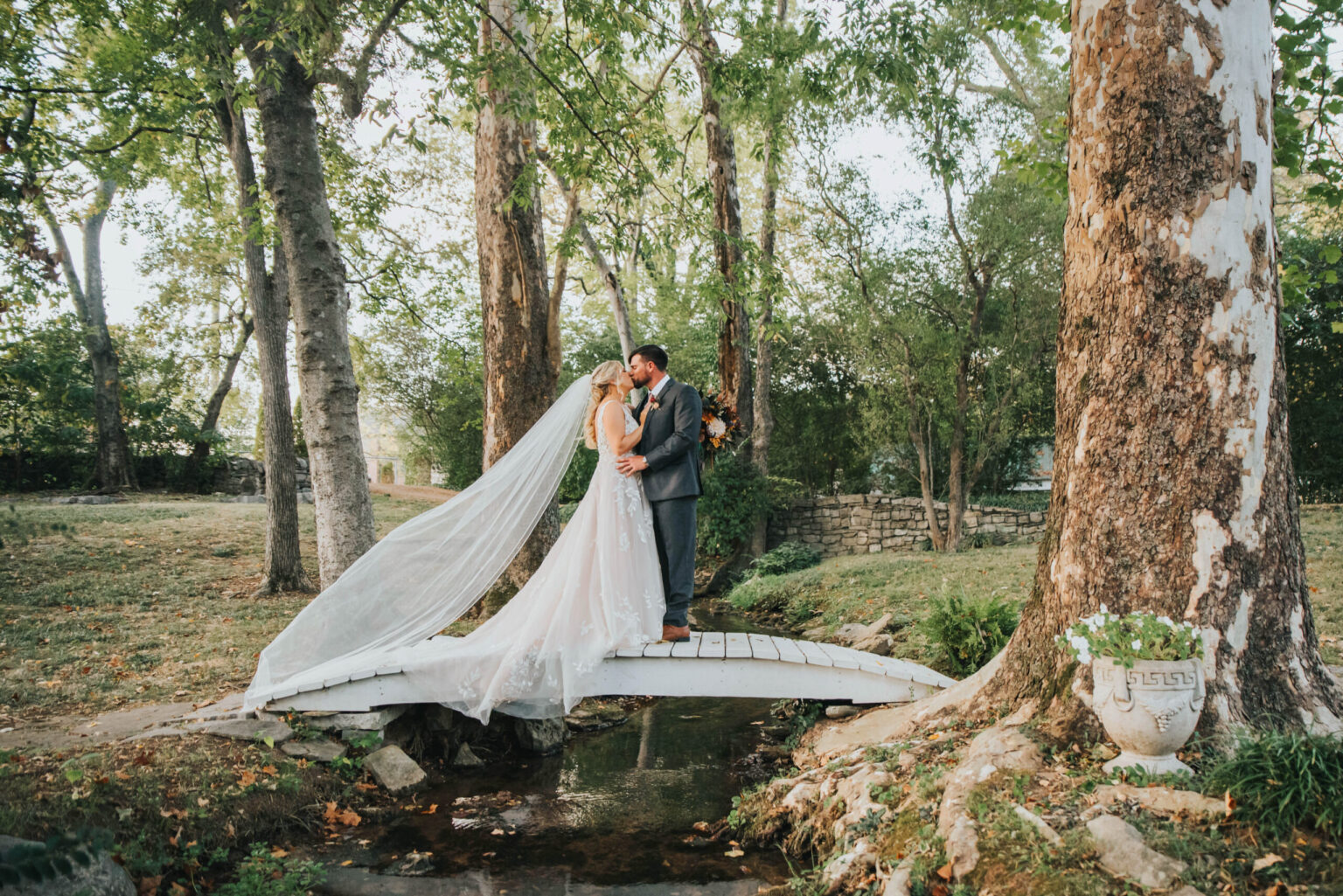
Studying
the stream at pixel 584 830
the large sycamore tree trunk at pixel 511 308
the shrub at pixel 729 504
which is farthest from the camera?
the shrub at pixel 729 504

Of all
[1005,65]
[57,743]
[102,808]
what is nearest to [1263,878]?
[102,808]

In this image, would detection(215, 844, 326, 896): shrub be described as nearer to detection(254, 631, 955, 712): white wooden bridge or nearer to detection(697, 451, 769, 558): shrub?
detection(254, 631, 955, 712): white wooden bridge

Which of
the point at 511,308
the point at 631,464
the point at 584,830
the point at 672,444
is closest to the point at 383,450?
the point at 511,308

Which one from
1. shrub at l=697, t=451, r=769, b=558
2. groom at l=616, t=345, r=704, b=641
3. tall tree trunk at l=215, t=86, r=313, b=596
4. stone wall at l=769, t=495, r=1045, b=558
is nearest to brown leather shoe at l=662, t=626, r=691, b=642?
groom at l=616, t=345, r=704, b=641

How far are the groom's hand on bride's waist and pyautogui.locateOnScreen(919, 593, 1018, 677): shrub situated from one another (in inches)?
114

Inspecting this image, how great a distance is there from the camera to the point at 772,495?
15844 mm

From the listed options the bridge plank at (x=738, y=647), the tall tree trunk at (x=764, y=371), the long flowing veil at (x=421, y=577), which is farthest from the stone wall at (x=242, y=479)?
the bridge plank at (x=738, y=647)

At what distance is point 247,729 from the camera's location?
187 inches

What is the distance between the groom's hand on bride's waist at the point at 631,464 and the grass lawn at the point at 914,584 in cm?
313

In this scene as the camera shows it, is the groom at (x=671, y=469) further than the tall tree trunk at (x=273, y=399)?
No

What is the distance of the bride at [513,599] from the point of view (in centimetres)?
514

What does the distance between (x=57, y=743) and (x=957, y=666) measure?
6.13 meters

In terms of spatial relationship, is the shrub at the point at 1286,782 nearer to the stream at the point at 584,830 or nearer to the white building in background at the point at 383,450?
the stream at the point at 584,830

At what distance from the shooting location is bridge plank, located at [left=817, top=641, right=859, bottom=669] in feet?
18.3
